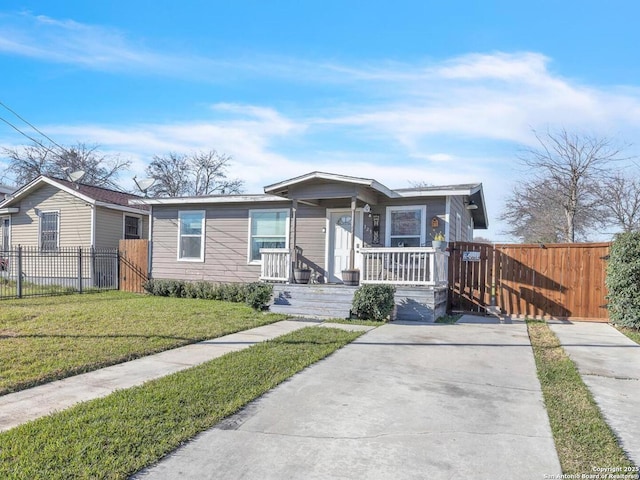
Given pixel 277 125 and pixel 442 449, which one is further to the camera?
pixel 277 125

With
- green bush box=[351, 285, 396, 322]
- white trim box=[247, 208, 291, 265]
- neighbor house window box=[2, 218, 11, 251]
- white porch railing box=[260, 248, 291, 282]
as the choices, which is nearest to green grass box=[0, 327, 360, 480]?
green bush box=[351, 285, 396, 322]

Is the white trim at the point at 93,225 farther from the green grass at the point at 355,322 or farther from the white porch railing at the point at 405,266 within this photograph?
the green grass at the point at 355,322

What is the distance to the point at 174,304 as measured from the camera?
11.0 metres

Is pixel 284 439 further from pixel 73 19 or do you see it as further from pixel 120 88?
pixel 120 88

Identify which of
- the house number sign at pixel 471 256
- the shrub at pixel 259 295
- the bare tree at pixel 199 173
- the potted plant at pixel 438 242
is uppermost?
the bare tree at pixel 199 173

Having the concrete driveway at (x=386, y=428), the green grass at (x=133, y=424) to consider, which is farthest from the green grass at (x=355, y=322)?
the green grass at (x=133, y=424)

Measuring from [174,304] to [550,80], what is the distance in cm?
1124

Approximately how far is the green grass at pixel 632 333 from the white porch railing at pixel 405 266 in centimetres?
357

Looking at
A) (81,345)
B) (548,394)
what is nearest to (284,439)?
(548,394)

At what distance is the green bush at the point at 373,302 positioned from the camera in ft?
29.3

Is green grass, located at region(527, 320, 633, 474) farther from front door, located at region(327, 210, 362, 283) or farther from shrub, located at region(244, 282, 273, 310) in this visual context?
front door, located at region(327, 210, 362, 283)

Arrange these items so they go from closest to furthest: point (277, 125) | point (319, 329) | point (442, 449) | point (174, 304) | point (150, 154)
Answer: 1. point (442, 449)
2. point (319, 329)
3. point (174, 304)
4. point (277, 125)
5. point (150, 154)

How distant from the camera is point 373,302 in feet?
29.3

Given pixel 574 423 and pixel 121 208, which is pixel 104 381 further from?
pixel 121 208
